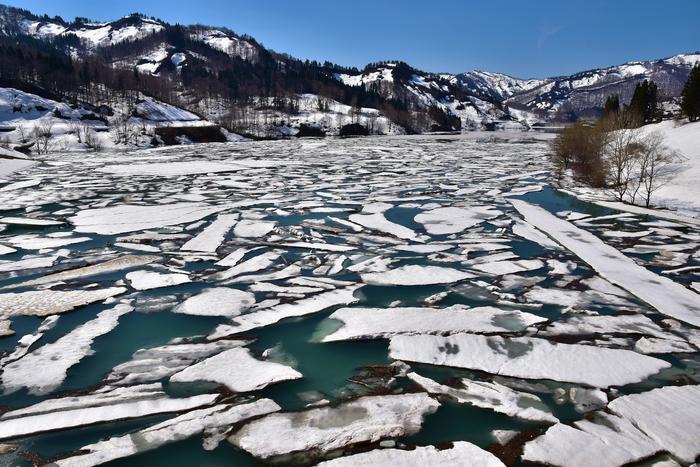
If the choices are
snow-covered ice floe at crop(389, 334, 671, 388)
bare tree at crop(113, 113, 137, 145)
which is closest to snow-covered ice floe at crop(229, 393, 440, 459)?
snow-covered ice floe at crop(389, 334, 671, 388)

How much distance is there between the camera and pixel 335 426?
299 cm

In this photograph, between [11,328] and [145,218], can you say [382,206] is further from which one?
[11,328]

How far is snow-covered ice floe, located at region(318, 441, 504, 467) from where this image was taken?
263 cm

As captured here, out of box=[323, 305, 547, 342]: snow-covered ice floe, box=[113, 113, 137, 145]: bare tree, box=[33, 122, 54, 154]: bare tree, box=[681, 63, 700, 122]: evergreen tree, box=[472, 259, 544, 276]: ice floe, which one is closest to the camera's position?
box=[323, 305, 547, 342]: snow-covered ice floe

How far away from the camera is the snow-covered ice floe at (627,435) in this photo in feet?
8.84

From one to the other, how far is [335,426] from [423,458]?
0.67 m

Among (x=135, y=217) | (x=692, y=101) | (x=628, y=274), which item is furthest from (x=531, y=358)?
(x=692, y=101)

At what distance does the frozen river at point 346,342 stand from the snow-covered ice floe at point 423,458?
0.02m

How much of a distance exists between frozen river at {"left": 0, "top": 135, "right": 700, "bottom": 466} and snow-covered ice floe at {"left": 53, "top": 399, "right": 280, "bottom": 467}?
1 centimetres

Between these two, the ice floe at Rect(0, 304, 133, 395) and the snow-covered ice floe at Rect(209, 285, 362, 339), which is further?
the snow-covered ice floe at Rect(209, 285, 362, 339)

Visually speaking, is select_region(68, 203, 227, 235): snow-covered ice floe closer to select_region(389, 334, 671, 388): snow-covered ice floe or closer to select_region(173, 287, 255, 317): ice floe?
select_region(173, 287, 255, 317): ice floe

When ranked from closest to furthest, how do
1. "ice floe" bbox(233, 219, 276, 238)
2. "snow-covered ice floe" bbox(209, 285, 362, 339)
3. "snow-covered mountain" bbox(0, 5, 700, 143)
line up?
"snow-covered ice floe" bbox(209, 285, 362, 339)
"ice floe" bbox(233, 219, 276, 238)
"snow-covered mountain" bbox(0, 5, 700, 143)

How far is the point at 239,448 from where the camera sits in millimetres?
2793

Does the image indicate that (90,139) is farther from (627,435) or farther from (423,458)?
(627,435)
